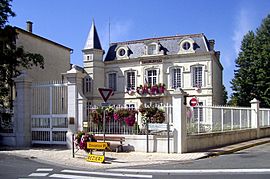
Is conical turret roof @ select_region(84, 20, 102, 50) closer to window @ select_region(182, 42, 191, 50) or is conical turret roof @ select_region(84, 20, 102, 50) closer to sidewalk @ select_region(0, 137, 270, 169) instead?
window @ select_region(182, 42, 191, 50)

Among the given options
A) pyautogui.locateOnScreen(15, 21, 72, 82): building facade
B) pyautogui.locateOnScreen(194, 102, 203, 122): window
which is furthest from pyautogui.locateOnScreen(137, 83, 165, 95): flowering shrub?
pyautogui.locateOnScreen(194, 102, 203, 122): window

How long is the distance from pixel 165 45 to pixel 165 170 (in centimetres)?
2872

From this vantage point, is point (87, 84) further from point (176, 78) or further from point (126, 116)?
point (126, 116)

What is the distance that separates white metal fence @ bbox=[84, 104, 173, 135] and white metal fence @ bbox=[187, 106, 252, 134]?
3.74 feet

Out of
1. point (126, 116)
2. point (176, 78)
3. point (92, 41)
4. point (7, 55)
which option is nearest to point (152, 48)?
point (176, 78)

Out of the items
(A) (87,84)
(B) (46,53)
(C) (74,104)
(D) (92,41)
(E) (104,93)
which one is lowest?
(C) (74,104)

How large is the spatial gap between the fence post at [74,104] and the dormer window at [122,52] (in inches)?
934

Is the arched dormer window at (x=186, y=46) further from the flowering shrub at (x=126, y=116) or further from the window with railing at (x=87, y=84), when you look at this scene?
the flowering shrub at (x=126, y=116)

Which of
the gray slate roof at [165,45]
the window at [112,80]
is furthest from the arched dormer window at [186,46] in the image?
the window at [112,80]

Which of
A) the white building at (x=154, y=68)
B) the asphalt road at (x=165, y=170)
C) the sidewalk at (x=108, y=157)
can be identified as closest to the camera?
the asphalt road at (x=165, y=170)

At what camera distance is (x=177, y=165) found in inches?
455

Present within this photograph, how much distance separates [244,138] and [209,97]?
1471cm

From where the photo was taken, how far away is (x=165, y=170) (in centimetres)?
1052

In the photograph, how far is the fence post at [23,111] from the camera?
54.2 feet
